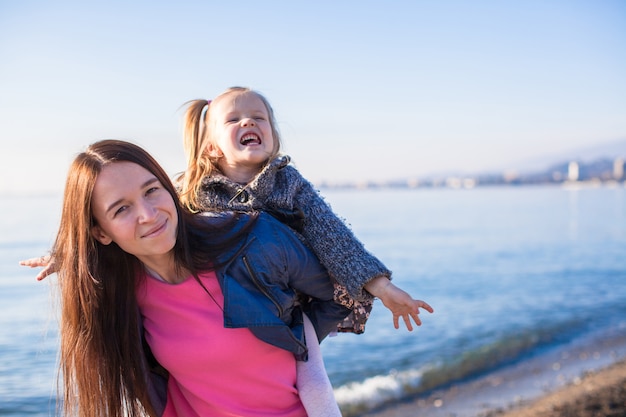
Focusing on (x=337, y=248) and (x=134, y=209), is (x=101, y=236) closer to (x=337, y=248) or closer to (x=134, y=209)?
(x=134, y=209)

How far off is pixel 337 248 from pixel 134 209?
0.81 metres

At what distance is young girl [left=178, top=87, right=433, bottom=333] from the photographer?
8.36 ft

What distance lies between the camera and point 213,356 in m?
2.42

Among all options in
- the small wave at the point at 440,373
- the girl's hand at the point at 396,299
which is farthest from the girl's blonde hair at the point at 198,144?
the small wave at the point at 440,373

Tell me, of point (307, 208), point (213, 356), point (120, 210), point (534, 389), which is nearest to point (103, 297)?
point (120, 210)

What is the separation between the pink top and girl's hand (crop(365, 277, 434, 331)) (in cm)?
44

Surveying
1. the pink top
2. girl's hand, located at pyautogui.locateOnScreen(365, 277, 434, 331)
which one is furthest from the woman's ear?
girl's hand, located at pyautogui.locateOnScreen(365, 277, 434, 331)

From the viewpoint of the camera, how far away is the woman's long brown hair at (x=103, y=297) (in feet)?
7.82

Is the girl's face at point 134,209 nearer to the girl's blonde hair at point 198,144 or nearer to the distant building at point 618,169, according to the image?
the girl's blonde hair at point 198,144

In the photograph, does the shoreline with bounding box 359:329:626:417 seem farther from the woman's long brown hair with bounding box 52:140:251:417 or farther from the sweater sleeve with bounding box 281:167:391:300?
the woman's long brown hair with bounding box 52:140:251:417

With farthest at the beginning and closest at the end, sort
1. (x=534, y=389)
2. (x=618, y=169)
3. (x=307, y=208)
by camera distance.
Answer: (x=618, y=169), (x=534, y=389), (x=307, y=208)

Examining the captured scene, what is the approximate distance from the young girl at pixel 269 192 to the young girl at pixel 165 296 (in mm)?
135

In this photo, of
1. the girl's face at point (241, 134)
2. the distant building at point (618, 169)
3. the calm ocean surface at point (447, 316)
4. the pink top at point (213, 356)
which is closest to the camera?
the pink top at point (213, 356)

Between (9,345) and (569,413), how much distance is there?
11.6 m
